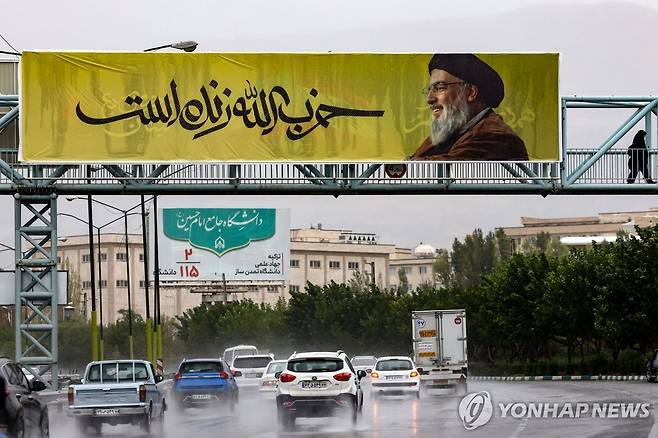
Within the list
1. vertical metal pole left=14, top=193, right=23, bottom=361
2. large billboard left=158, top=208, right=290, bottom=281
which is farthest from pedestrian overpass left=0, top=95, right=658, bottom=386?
large billboard left=158, top=208, right=290, bottom=281

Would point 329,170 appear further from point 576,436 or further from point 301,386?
point 576,436

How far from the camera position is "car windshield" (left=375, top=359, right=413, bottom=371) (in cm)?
5012

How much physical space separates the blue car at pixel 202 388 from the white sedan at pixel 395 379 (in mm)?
6693

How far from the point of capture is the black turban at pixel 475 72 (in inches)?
1660

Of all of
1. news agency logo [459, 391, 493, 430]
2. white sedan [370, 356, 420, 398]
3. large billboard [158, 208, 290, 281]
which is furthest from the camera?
large billboard [158, 208, 290, 281]

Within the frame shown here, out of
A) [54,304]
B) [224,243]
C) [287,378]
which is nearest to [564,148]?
[287,378]

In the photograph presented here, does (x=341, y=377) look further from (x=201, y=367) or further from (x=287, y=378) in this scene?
(x=201, y=367)

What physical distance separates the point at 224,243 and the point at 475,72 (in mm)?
71736

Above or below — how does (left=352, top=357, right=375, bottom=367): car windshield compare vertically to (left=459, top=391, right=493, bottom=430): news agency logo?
below

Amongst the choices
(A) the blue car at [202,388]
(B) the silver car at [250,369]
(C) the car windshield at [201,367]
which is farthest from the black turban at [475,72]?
(B) the silver car at [250,369]

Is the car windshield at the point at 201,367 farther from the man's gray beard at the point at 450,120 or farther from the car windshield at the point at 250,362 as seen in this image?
the car windshield at the point at 250,362

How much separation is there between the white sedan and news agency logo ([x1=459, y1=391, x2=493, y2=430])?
1758 mm

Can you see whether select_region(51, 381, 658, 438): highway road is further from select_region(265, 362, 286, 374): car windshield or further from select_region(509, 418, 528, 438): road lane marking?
select_region(265, 362, 286, 374): car windshield

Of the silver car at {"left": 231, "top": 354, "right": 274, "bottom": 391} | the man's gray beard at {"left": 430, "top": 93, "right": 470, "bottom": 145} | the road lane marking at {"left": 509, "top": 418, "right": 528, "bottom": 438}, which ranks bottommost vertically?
the silver car at {"left": 231, "top": 354, "right": 274, "bottom": 391}
